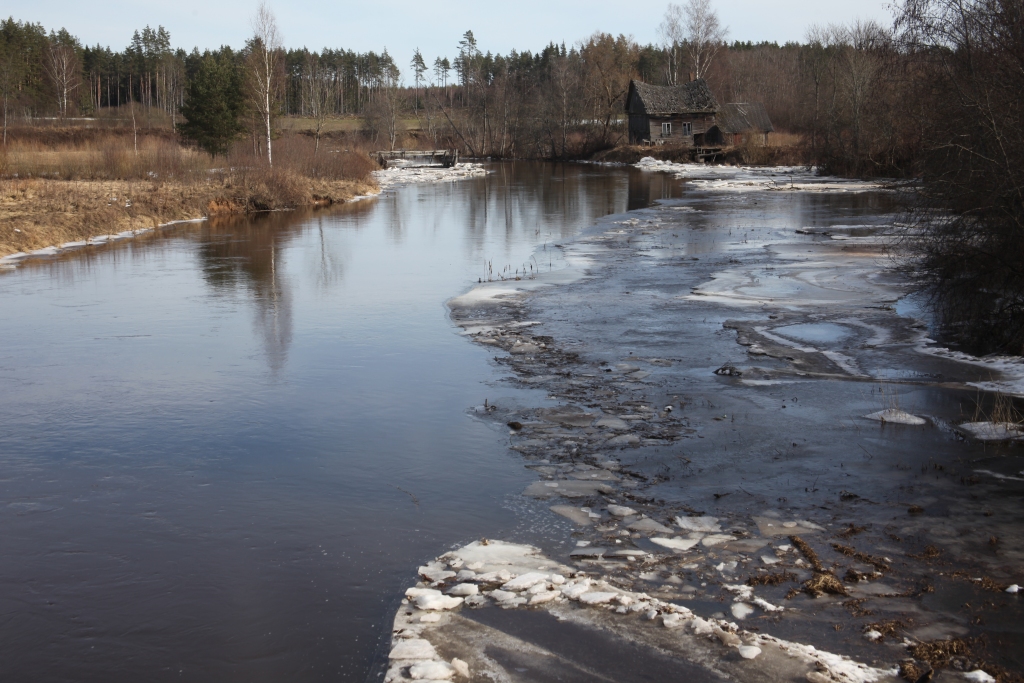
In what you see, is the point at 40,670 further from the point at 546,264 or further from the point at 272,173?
the point at 272,173

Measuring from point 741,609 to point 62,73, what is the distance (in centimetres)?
8023

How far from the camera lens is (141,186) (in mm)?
31672

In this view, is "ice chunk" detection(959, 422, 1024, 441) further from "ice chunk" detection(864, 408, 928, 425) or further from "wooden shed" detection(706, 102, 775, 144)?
"wooden shed" detection(706, 102, 775, 144)

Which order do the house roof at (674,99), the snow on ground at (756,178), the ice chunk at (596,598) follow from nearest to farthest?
1. the ice chunk at (596,598)
2. the snow on ground at (756,178)
3. the house roof at (674,99)

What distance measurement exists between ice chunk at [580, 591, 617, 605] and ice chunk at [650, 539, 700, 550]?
0.87 metres

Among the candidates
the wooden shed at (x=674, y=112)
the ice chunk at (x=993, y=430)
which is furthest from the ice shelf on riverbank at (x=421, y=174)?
the ice chunk at (x=993, y=430)

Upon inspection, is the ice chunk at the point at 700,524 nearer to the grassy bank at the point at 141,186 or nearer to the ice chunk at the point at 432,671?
the ice chunk at the point at 432,671

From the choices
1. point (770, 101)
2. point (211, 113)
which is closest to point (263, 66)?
point (211, 113)

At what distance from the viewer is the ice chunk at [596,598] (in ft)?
17.6

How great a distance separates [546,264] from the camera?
19.6 m

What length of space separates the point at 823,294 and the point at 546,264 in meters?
6.32

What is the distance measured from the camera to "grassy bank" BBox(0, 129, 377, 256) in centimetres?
2425

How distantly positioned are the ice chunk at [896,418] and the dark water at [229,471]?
3.88 metres

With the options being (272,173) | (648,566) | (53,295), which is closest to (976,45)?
(648,566)
